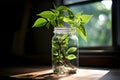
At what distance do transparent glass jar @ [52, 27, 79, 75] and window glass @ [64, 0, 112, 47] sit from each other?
62 cm

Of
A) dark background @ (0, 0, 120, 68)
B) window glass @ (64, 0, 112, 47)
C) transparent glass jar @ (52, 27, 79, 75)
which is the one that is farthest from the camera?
dark background @ (0, 0, 120, 68)

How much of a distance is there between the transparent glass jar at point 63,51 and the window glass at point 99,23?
2.03ft

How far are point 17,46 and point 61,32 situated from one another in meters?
0.95

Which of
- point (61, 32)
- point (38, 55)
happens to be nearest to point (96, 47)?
point (38, 55)

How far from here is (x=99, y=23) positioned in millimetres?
1735

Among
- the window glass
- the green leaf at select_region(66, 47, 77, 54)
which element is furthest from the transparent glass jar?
the window glass

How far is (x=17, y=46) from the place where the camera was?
6.43 ft

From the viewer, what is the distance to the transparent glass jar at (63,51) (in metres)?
1.07

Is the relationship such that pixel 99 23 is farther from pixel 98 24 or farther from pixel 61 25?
pixel 61 25

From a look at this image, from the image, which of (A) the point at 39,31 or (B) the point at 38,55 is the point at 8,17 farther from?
(B) the point at 38,55

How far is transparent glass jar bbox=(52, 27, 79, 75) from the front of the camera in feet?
3.51

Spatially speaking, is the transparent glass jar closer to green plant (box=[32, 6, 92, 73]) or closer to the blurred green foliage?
green plant (box=[32, 6, 92, 73])

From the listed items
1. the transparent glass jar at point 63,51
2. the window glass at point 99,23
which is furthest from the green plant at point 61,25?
the window glass at point 99,23

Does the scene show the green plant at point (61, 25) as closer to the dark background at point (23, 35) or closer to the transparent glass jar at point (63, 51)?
the transparent glass jar at point (63, 51)
